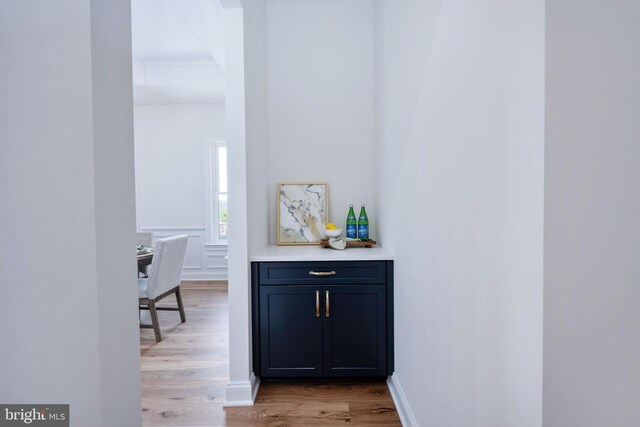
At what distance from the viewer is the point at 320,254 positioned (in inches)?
93.0

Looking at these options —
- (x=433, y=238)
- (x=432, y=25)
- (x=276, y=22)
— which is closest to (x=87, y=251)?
(x=433, y=238)

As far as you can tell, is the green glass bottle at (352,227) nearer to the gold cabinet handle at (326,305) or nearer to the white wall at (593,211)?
the gold cabinet handle at (326,305)

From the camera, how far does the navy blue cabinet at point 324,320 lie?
2287mm

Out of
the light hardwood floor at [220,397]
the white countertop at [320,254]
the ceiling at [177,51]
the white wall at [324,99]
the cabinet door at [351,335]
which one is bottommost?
the light hardwood floor at [220,397]

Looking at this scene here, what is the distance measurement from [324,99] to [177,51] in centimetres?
249

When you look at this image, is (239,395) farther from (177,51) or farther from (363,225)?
(177,51)

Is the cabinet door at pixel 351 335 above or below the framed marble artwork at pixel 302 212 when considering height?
below

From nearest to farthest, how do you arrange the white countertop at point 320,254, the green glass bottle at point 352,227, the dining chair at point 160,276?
the white countertop at point 320,254 < the green glass bottle at point 352,227 < the dining chair at point 160,276

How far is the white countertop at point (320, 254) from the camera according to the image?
2.26 meters

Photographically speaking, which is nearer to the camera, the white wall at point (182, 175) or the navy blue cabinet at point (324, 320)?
the navy blue cabinet at point (324, 320)

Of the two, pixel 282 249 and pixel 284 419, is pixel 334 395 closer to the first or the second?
pixel 284 419

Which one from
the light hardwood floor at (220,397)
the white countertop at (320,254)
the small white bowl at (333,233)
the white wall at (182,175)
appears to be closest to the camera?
the light hardwood floor at (220,397)

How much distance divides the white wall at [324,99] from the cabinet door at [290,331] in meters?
0.76

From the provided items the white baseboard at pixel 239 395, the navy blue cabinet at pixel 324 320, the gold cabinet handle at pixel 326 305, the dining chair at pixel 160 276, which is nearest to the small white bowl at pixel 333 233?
the navy blue cabinet at pixel 324 320
